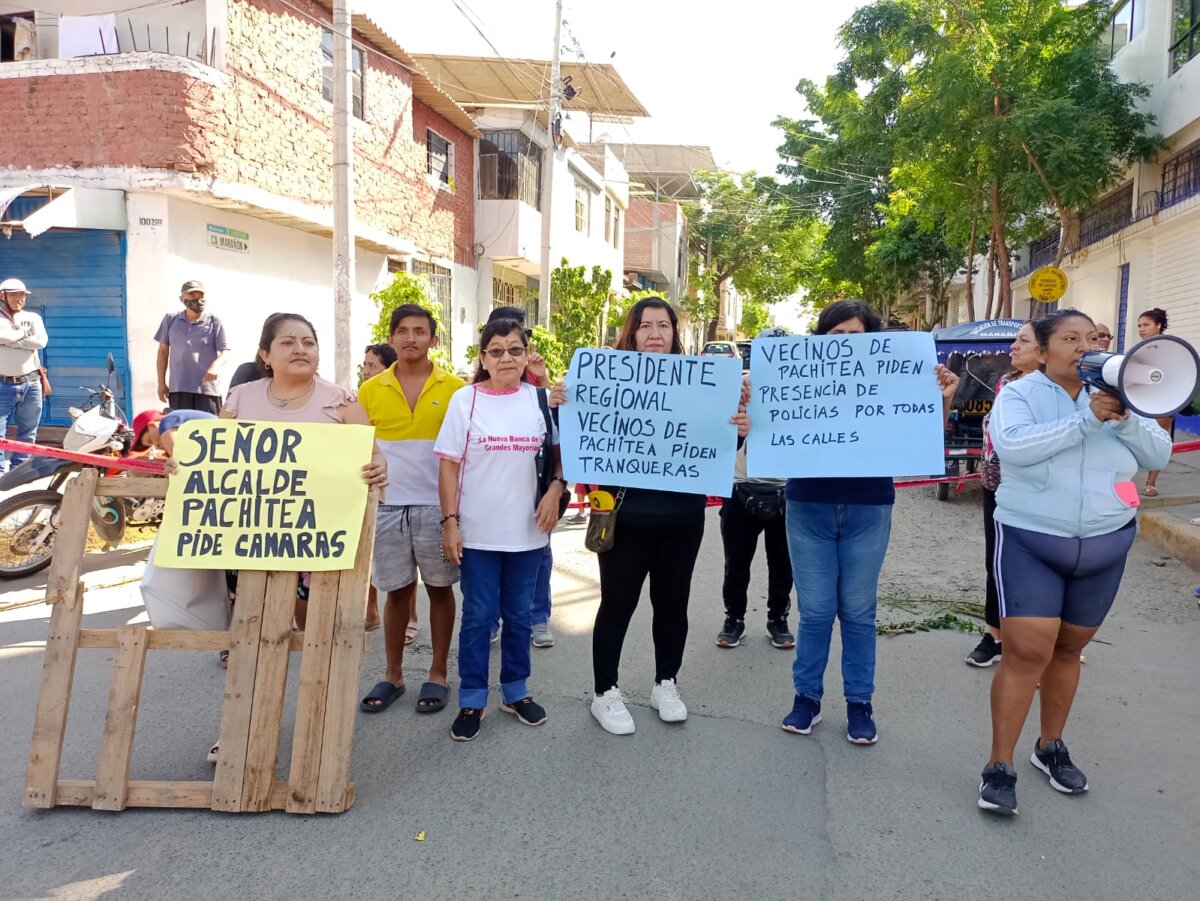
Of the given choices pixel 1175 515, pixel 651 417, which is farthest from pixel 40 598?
pixel 1175 515

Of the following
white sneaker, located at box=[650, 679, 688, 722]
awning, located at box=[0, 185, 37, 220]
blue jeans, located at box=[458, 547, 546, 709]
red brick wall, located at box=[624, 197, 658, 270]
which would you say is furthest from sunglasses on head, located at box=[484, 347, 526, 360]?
red brick wall, located at box=[624, 197, 658, 270]

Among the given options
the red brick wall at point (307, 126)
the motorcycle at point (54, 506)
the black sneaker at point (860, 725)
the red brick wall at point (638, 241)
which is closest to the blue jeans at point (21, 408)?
the motorcycle at point (54, 506)

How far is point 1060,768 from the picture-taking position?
3480mm

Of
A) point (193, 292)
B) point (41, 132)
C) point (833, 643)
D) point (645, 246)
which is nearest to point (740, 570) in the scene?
point (833, 643)

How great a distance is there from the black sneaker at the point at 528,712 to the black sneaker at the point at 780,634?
166 cm

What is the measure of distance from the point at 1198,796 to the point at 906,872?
142cm

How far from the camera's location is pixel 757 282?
49.5 metres

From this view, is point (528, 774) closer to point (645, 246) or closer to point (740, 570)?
point (740, 570)

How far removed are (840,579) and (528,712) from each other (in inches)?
59.9

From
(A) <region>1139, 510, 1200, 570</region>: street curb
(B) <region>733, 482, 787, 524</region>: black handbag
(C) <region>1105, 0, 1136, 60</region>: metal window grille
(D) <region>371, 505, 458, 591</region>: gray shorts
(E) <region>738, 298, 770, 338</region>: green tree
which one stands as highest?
(C) <region>1105, 0, 1136, 60</region>: metal window grille

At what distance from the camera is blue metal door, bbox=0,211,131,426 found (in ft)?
40.1

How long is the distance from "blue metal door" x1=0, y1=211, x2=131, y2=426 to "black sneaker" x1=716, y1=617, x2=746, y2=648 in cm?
1021

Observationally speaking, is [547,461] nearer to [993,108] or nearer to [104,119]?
[104,119]

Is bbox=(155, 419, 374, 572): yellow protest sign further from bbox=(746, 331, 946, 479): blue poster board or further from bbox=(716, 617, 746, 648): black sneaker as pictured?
bbox=(716, 617, 746, 648): black sneaker
